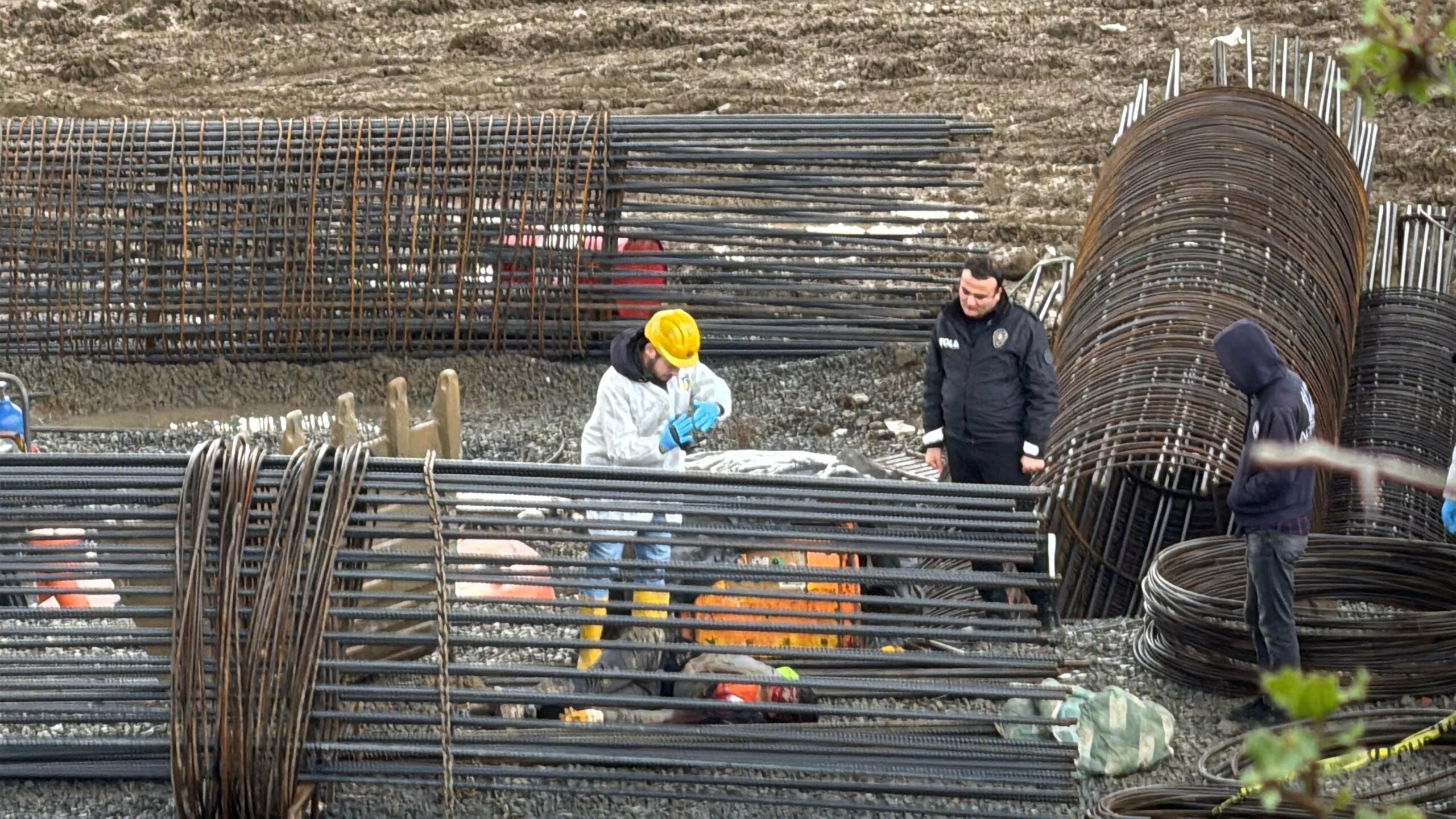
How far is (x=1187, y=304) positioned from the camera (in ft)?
31.2

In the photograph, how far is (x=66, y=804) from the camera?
578 cm

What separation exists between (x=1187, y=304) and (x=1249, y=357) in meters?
3.35

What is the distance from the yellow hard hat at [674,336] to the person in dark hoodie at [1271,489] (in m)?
2.06

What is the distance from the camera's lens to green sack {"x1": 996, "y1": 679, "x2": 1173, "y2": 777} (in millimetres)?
6098

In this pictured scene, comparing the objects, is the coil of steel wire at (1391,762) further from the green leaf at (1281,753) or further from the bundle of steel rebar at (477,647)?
the green leaf at (1281,753)

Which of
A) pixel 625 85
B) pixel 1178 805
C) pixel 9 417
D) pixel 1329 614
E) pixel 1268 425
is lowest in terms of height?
pixel 1178 805

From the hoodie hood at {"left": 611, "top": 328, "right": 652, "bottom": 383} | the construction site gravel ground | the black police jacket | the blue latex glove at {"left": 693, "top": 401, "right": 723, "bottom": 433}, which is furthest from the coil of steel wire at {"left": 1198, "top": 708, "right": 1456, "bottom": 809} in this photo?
the construction site gravel ground

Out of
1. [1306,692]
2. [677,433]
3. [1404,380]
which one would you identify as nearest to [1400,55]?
[1306,692]

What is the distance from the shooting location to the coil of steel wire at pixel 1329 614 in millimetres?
6664

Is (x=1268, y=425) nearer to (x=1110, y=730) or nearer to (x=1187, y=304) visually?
(x=1110, y=730)

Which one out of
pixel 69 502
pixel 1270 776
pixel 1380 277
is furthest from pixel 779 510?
pixel 1380 277

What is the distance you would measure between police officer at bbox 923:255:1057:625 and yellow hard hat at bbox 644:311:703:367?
136 cm

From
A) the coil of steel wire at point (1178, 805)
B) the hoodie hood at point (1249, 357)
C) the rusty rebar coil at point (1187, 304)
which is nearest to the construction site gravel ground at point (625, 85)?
the rusty rebar coil at point (1187, 304)

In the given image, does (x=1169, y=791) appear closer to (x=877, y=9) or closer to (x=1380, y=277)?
(x=1380, y=277)
